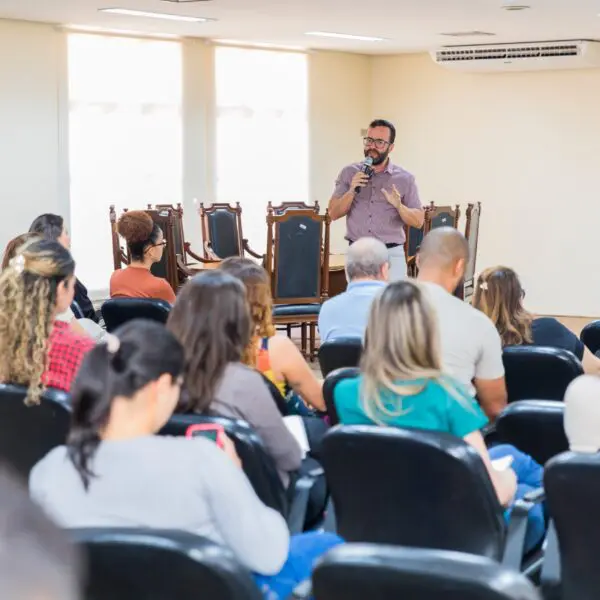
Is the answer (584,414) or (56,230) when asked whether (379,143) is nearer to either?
(56,230)

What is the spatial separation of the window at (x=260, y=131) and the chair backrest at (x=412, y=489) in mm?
9312

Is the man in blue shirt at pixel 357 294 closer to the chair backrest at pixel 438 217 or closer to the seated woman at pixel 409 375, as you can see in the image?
the seated woman at pixel 409 375

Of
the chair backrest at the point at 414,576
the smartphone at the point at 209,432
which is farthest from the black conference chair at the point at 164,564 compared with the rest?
the smartphone at the point at 209,432

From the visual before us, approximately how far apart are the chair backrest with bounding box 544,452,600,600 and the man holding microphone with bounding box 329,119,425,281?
15.7 feet

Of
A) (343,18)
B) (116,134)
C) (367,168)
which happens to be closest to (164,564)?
(367,168)

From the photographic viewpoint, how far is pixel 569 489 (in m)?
1.98

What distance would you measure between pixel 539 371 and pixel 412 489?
4.73 ft

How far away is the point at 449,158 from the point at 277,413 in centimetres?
1033

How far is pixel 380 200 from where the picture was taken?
7031 millimetres

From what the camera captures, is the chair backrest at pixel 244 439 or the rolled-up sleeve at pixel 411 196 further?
the rolled-up sleeve at pixel 411 196

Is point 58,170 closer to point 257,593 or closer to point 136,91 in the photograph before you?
point 136,91

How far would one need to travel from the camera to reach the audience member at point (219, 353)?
2461 mm

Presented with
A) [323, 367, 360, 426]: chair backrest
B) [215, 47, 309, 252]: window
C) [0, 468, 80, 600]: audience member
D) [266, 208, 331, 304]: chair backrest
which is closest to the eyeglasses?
A: [266, 208, 331, 304]: chair backrest

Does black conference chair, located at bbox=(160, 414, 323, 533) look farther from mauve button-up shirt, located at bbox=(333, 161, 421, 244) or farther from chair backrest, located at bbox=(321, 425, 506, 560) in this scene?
mauve button-up shirt, located at bbox=(333, 161, 421, 244)
